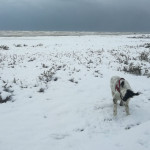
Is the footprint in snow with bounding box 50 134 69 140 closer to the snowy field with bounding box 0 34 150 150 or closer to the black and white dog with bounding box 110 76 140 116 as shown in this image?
the snowy field with bounding box 0 34 150 150

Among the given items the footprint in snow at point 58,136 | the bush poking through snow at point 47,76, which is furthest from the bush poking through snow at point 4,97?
the footprint in snow at point 58,136

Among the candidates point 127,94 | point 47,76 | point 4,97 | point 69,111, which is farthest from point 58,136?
point 47,76

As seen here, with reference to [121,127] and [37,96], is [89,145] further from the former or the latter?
[37,96]

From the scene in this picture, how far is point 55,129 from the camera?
23.5 ft

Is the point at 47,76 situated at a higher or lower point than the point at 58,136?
higher

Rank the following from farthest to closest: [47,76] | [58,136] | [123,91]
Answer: [47,76]
[123,91]
[58,136]

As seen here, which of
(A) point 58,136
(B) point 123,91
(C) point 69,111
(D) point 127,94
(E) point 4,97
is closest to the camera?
(A) point 58,136

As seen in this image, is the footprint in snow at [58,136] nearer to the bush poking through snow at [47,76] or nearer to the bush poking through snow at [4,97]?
the bush poking through snow at [4,97]

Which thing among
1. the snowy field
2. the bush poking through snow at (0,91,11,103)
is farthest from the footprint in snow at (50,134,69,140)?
the bush poking through snow at (0,91,11,103)

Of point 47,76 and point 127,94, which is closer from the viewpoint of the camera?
point 127,94

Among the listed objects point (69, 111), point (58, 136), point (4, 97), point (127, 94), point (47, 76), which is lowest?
point (58, 136)

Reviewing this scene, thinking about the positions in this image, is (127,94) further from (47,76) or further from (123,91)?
(47,76)

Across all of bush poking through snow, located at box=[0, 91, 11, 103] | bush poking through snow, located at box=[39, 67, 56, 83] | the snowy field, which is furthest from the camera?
bush poking through snow, located at box=[39, 67, 56, 83]

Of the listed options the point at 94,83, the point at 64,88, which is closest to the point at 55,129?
the point at 64,88
